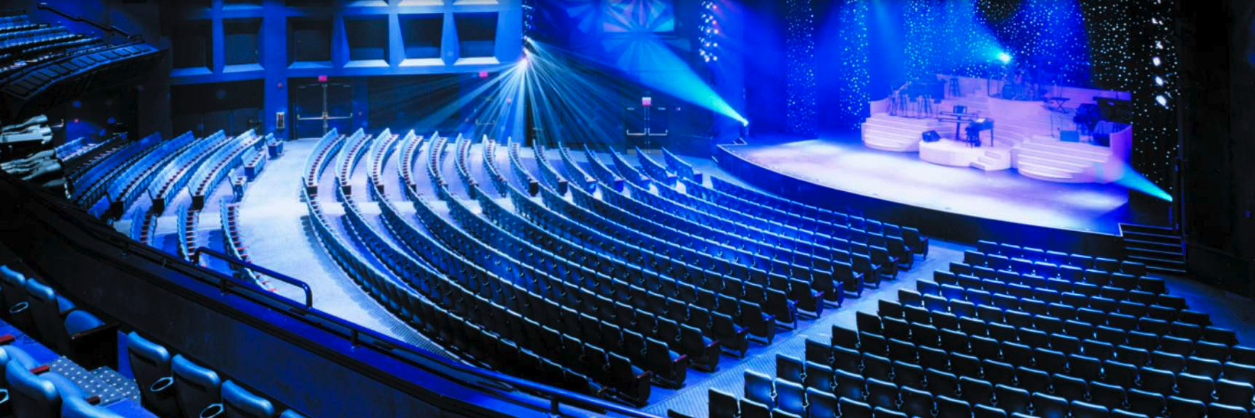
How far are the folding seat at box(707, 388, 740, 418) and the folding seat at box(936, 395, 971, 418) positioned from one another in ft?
4.53

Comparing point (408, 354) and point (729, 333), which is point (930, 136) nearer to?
point (729, 333)

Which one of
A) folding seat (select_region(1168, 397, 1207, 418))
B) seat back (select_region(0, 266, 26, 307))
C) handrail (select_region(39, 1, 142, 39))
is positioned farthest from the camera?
handrail (select_region(39, 1, 142, 39))

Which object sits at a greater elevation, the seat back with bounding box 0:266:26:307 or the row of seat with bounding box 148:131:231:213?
the row of seat with bounding box 148:131:231:213

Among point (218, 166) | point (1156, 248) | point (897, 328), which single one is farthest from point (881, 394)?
point (218, 166)

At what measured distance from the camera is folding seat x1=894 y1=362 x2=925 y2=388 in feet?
23.5

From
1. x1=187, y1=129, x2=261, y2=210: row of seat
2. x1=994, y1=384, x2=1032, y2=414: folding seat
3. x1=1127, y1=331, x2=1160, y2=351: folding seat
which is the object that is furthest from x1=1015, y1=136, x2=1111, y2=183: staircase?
x1=187, y1=129, x2=261, y2=210: row of seat

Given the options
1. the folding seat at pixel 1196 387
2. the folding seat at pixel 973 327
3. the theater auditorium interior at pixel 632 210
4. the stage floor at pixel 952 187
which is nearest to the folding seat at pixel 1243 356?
the theater auditorium interior at pixel 632 210

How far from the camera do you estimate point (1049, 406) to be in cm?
653

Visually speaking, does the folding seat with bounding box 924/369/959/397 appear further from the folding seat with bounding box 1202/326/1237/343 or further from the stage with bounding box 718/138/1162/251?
the stage with bounding box 718/138/1162/251

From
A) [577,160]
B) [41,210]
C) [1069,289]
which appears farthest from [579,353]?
[577,160]

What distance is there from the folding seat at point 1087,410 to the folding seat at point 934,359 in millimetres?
1251

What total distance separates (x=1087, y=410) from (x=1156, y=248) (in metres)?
6.99

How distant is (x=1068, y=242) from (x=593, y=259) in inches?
249

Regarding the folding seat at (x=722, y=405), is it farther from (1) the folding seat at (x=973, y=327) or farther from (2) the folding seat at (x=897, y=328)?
(1) the folding seat at (x=973, y=327)
